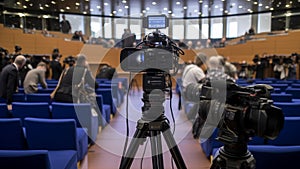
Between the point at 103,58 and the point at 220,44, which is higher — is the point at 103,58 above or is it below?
below

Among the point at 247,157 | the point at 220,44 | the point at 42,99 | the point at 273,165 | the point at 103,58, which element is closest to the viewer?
the point at 247,157

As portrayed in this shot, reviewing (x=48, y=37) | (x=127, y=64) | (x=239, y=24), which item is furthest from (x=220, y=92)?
(x=239, y=24)

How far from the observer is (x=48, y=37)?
11.2m

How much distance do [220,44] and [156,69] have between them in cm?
1425

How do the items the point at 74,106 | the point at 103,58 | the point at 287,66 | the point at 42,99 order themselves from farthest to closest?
the point at 103,58 → the point at 287,66 → the point at 42,99 → the point at 74,106

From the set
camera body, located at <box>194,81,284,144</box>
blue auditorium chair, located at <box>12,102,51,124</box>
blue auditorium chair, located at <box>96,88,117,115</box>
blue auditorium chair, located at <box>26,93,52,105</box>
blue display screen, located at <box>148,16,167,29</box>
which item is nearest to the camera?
camera body, located at <box>194,81,284,144</box>

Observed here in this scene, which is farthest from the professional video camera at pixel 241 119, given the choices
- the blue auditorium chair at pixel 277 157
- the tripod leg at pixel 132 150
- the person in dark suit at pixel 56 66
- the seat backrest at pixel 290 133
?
the person in dark suit at pixel 56 66

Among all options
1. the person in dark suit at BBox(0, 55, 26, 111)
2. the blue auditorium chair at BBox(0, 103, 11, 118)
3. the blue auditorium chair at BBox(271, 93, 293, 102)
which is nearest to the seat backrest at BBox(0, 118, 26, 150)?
the blue auditorium chair at BBox(0, 103, 11, 118)

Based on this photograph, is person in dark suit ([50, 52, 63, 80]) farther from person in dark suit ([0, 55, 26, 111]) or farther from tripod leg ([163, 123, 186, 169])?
tripod leg ([163, 123, 186, 169])

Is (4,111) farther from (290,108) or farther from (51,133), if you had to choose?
(290,108)

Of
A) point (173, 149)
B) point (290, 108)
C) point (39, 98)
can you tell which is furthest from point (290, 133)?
point (39, 98)

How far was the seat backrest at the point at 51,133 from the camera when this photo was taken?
214 cm

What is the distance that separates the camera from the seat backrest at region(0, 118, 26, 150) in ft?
6.80

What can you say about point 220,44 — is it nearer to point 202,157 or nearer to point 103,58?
point 103,58
